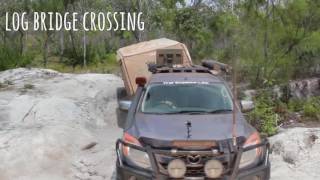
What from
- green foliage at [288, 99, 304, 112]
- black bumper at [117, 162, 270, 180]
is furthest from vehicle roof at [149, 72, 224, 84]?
green foliage at [288, 99, 304, 112]

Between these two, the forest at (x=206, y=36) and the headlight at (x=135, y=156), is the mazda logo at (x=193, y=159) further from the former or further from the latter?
the forest at (x=206, y=36)

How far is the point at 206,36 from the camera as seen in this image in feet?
60.7

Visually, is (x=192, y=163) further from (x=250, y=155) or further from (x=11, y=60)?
(x=11, y=60)

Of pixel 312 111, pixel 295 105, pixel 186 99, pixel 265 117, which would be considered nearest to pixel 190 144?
pixel 186 99

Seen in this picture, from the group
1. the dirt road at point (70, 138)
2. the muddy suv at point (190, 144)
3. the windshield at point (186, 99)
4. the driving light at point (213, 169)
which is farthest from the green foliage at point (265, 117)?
the driving light at point (213, 169)

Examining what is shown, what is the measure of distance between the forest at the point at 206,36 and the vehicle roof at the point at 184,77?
19.0 inches

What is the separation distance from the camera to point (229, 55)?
1442 cm

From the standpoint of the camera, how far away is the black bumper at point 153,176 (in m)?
4.66

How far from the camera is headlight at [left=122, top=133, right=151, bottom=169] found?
15.5 ft

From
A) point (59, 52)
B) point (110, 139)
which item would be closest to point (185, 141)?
point (110, 139)

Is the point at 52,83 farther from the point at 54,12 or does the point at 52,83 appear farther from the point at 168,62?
the point at 54,12

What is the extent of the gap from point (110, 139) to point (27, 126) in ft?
4.61

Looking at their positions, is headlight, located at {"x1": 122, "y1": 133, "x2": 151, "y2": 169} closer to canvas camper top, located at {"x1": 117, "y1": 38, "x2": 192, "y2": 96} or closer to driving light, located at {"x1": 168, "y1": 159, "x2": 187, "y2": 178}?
driving light, located at {"x1": 168, "y1": 159, "x2": 187, "y2": 178}

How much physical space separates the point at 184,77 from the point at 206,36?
1239cm
